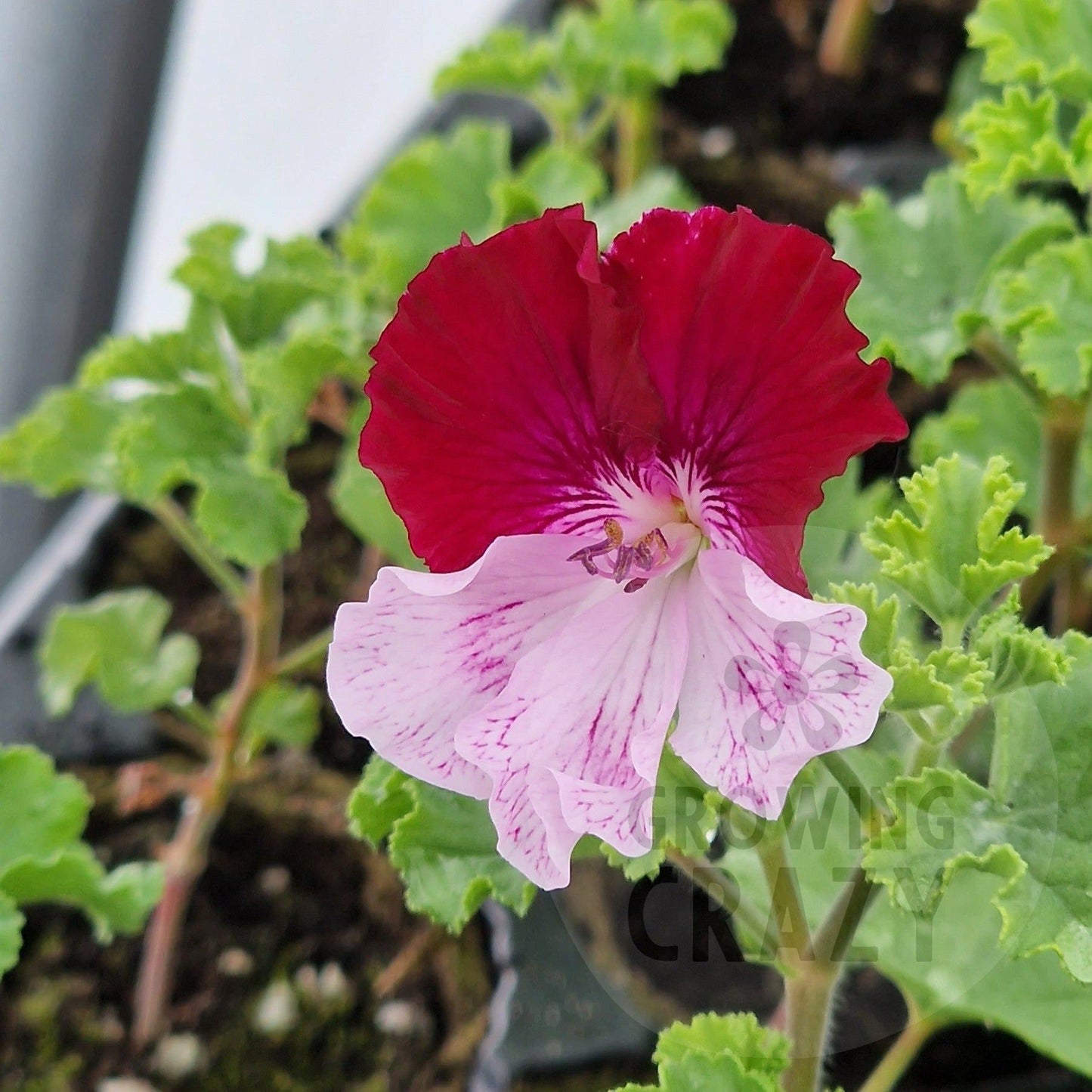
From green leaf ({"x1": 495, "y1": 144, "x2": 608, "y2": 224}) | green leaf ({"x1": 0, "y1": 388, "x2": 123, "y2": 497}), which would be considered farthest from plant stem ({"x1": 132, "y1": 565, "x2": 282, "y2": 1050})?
green leaf ({"x1": 495, "y1": 144, "x2": 608, "y2": 224})

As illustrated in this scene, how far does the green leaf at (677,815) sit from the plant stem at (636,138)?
2.93 feet

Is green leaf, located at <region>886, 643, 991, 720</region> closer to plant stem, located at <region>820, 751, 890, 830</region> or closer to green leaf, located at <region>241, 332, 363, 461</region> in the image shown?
plant stem, located at <region>820, 751, 890, 830</region>

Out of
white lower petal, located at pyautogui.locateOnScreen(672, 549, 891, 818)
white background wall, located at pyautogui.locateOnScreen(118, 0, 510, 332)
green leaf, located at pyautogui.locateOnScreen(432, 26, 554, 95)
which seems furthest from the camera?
white background wall, located at pyautogui.locateOnScreen(118, 0, 510, 332)

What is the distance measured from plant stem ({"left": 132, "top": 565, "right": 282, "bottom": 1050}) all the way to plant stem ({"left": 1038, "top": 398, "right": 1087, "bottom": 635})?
55cm

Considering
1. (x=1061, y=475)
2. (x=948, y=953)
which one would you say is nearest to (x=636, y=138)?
(x=1061, y=475)

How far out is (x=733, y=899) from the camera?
68 cm

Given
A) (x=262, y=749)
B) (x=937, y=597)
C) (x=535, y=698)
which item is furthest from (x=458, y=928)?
(x=262, y=749)

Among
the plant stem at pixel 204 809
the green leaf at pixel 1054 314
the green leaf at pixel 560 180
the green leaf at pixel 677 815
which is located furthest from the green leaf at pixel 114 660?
the green leaf at pixel 1054 314

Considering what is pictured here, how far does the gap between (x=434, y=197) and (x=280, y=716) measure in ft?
1.49

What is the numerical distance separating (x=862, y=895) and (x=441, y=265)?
14.3 inches

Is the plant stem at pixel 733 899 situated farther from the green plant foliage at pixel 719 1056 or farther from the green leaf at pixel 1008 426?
the green leaf at pixel 1008 426

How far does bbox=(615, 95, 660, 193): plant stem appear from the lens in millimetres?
1390

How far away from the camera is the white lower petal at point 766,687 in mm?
498

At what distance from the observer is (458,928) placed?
0.64 m
